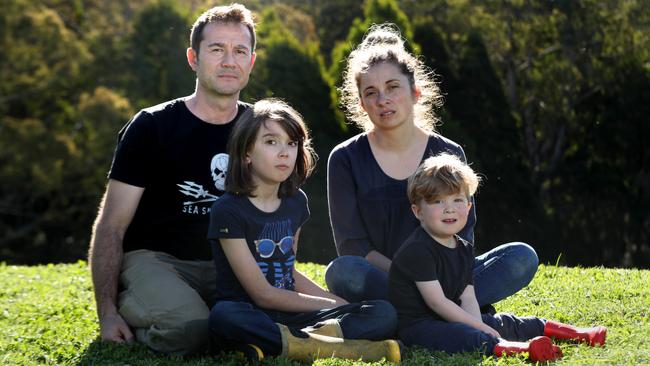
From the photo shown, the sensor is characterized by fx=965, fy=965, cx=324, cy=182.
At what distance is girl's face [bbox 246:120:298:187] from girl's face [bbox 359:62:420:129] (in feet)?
2.02

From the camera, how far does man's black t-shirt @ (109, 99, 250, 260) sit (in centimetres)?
520

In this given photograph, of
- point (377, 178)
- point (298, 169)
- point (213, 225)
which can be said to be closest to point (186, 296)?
point (213, 225)

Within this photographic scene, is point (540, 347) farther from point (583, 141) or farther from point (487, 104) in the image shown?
point (583, 141)

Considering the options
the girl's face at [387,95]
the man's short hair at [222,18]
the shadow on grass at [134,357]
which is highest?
the man's short hair at [222,18]

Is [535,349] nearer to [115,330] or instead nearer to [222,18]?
[115,330]

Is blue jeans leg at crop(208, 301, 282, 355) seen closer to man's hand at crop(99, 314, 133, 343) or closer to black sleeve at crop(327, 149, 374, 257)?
man's hand at crop(99, 314, 133, 343)

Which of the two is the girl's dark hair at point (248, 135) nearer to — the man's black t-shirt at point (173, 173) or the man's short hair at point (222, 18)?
the man's black t-shirt at point (173, 173)

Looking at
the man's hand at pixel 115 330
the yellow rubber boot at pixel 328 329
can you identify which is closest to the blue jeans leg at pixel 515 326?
the yellow rubber boot at pixel 328 329

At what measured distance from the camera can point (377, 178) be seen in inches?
207

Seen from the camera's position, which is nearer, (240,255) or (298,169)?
(240,255)

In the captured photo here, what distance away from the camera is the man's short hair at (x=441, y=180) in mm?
4660

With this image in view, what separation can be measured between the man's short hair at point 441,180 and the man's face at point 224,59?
4.09 ft

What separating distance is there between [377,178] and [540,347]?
4.59 ft

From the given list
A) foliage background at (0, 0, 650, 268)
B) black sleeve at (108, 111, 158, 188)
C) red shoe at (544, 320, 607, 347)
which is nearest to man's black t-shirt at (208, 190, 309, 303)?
black sleeve at (108, 111, 158, 188)
